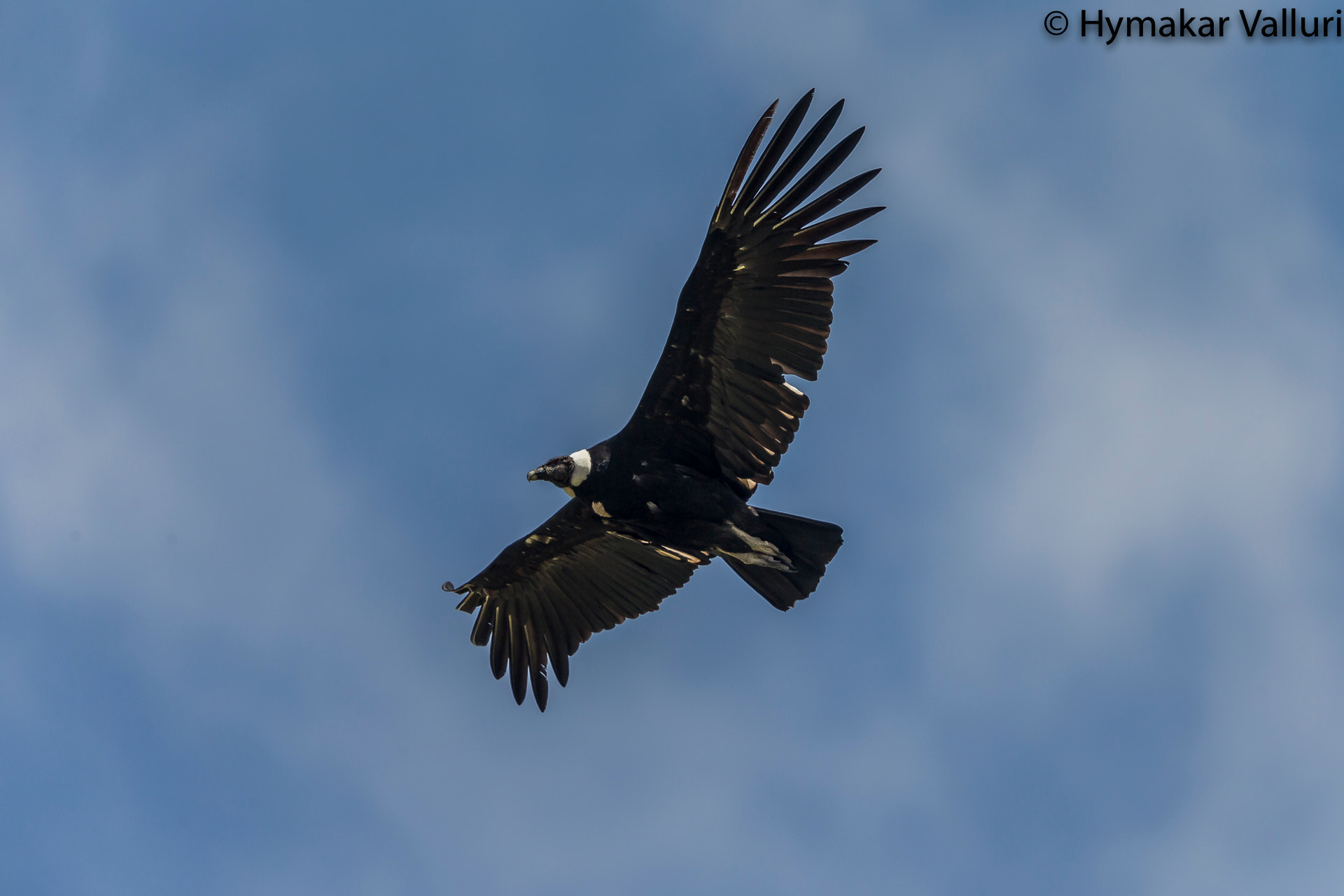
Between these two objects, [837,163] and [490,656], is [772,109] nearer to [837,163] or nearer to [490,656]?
[837,163]

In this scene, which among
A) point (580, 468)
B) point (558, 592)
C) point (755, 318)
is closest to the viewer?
point (755, 318)

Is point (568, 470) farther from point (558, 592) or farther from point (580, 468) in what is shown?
point (558, 592)

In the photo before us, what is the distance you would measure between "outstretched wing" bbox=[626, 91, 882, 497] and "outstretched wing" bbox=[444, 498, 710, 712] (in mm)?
2125

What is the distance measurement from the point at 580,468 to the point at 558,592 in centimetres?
256

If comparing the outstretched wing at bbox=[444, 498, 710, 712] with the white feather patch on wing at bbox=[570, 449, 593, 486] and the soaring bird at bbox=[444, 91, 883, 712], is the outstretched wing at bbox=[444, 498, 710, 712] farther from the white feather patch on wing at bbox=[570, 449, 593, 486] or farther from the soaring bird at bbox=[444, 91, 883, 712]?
the white feather patch on wing at bbox=[570, 449, 593, 486]

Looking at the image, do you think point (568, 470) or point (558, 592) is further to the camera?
point (558, 592)

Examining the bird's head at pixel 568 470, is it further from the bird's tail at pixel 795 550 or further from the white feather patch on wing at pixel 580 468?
the bird's tail at pixel 795 550

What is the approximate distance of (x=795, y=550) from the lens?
13.2 m

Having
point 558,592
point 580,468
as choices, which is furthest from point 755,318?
Result: point 558,592

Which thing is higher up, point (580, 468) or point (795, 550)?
point (580, 468)

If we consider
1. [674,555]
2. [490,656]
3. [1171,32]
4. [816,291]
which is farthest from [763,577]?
[1171,32]

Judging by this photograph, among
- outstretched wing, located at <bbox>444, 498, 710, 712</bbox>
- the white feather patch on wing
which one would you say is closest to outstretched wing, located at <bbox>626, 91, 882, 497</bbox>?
the white feather patch on wing

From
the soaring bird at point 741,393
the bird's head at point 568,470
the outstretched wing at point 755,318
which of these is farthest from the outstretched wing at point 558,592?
the outstretched wing at point 755,318

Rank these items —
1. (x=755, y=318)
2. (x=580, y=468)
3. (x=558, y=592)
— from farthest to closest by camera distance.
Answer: (x=558, y=592)
(x=580, y=468)
(x=755, y=318)
